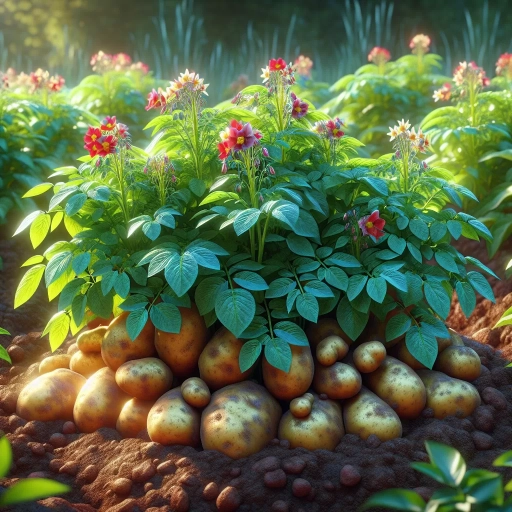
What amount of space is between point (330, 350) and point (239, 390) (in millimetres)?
365

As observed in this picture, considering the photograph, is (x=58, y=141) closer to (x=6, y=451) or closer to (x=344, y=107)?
(x=344, y=107)

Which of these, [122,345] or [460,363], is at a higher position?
[122,345]

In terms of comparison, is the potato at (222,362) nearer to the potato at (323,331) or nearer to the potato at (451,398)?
the potato at (323,331)

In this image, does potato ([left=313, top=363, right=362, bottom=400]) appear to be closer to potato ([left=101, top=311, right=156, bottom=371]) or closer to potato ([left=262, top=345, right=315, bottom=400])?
potato ([left=262, top=345, right=315, bottom=400])

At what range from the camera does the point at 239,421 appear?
7.59ft

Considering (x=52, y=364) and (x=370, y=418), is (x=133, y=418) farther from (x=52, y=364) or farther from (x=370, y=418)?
(x=370, y=418)

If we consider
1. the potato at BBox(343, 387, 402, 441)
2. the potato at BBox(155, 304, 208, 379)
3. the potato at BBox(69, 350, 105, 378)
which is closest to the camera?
the potato at BBox(343, 387, 402, 441)

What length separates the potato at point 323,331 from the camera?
8.82ft

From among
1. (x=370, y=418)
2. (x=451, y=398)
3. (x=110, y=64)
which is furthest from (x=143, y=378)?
(x=110, y=64)

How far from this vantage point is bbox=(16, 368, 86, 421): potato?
2619mm

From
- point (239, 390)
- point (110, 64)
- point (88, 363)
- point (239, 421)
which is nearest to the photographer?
point (239, 421)

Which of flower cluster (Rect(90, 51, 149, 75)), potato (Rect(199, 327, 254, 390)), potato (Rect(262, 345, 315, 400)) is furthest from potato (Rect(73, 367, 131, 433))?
flower cluster (Rect(90, 51, 149, 75))

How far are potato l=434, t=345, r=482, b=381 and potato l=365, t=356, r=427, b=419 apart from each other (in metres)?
0.23

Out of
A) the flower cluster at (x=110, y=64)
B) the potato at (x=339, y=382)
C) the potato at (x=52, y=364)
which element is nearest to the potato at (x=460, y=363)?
the potato at (x=339, y=382)
